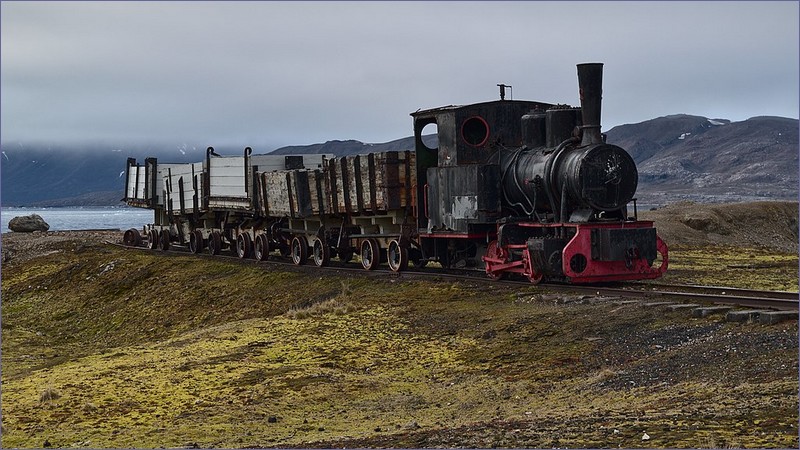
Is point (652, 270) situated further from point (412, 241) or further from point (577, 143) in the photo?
point (412, 241)

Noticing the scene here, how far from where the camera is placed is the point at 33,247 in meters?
42.2

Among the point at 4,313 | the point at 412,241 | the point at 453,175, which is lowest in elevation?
the point at 4,313

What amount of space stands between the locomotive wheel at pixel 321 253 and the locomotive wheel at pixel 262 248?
3321 millimetres

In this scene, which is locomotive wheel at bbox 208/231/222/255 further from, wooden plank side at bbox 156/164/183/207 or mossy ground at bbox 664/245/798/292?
mossy ground at bbox 664/245/798/292

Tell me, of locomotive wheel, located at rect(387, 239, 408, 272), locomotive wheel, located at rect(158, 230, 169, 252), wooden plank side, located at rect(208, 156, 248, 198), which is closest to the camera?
locomotive wheel, located at rect(387, 239, 408, 272)

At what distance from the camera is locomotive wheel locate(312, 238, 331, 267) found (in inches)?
1110

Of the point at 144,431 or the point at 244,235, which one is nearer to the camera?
the point at 144,431

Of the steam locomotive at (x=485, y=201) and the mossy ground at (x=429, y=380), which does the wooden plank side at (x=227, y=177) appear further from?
the mossy ground at (x=429, y=380)

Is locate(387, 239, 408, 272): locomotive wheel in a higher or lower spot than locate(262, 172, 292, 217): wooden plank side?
lower

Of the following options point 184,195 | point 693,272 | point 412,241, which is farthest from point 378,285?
point 184,195

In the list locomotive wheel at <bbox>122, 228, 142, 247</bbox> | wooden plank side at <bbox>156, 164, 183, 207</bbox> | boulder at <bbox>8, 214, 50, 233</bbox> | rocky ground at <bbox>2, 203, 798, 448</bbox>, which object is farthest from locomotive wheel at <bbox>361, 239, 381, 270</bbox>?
boulder at <bbox>8, 214, 50, 233</bbox>

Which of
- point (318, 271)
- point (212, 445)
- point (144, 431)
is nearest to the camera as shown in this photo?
point (212, 445)

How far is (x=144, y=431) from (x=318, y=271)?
15.0 meters

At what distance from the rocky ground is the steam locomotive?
1.37 metres
